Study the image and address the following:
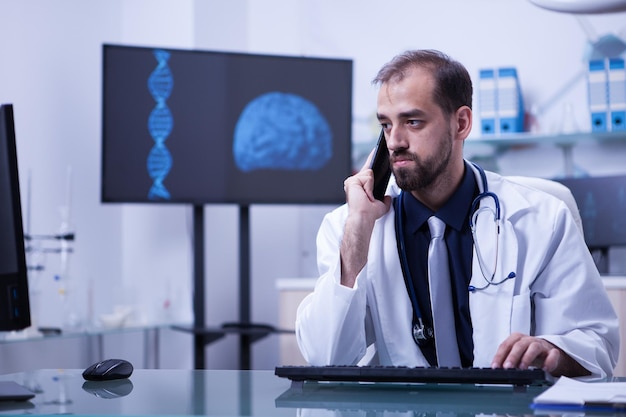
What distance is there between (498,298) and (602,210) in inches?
74.4

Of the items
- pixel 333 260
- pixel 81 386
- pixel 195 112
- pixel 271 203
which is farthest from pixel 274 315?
pixel 81 386

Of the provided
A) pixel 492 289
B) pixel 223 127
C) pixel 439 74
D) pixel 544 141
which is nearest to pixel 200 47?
pixel 223 127

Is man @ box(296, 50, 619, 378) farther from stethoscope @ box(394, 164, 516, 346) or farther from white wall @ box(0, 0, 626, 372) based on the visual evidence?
white wall @ box(0, 0, 626, 372)

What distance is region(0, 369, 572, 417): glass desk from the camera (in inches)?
42.3

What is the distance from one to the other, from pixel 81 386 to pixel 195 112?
87.6 inches

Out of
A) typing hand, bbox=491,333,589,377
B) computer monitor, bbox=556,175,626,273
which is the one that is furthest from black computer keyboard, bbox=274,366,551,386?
computer monitor, bbox=556,175,626,273

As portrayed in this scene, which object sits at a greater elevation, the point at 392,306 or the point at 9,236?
the point at 9,236

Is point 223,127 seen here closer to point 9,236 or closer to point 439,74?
point 439,74

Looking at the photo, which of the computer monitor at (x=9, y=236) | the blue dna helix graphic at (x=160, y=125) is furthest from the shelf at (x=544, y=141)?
the computer monitor at (x=9, y=236)

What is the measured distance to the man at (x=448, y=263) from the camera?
1.70 meters

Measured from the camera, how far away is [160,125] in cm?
342

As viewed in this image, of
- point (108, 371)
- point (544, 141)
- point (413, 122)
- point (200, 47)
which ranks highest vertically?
point (200, 47)

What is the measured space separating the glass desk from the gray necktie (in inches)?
19.2

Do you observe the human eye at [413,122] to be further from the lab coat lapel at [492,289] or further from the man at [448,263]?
the lab coat lapel at [492,289]
